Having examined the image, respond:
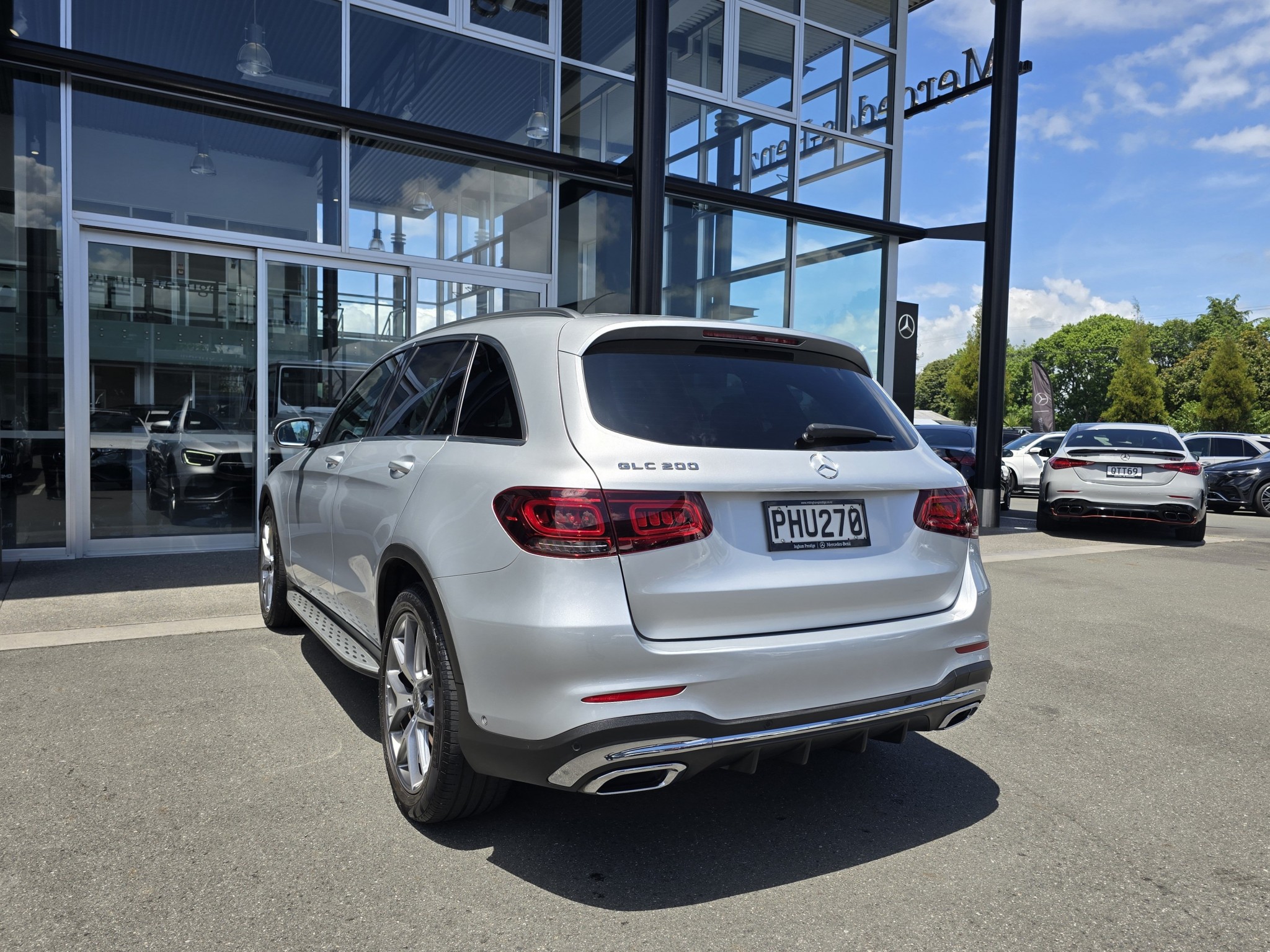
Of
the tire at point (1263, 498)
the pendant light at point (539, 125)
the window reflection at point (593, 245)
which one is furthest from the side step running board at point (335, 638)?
the tire at point (1263, 498)

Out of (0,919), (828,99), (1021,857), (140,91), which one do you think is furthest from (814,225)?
(0,919)

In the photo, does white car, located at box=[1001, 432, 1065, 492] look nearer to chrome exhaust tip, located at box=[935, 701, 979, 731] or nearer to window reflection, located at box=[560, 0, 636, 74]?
window reflection, located at box=[560, 0, 636, 74]

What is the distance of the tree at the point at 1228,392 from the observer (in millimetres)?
53062

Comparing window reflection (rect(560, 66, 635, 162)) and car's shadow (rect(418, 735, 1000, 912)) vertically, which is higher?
window reflection (rect(560, 66, 635, 162))

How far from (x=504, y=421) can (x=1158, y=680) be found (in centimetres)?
403

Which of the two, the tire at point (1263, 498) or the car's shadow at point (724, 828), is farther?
the tire at point (1263, 498)

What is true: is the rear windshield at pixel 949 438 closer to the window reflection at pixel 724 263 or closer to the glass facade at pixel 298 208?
the window reflection at pixel 724 263

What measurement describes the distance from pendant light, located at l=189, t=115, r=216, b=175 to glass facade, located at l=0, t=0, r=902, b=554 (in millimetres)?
18

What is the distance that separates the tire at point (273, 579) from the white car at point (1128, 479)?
31.4ft

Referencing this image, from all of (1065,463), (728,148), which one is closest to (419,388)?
(728,148)

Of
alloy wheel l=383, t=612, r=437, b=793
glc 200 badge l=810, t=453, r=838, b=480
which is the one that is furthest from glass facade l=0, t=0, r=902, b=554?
alloy wheel l=383, t=612, r=437, b=793

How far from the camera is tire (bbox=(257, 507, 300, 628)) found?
5.28 m

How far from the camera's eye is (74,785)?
3.24 metres

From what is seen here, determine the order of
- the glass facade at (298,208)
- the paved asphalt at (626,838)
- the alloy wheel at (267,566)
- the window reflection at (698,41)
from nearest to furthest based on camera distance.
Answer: the paved asphalt at (626,838), the alloy wheel at (267,566), the glass facade at (298,208), the window reflection at (698,41)
